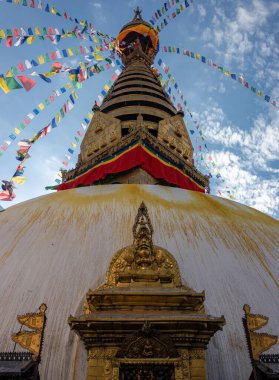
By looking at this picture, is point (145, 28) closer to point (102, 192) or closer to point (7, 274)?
point (102, 192)

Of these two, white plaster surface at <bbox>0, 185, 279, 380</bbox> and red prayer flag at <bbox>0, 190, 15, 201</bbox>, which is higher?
red prayer flag at <bbox>0, 190, 15, 201</bbox>

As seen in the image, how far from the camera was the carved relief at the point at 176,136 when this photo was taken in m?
13.3

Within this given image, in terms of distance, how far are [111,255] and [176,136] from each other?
9224mm

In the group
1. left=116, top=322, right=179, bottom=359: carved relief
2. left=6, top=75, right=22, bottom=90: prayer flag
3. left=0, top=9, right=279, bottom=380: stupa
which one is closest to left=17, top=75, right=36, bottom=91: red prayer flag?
left=6, top=75, right=22, bottom=90: prayer flag

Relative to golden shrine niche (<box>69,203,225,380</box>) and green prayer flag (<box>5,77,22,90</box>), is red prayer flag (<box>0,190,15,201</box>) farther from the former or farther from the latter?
golden shrine niche (<box>69,203,225,380</box>)

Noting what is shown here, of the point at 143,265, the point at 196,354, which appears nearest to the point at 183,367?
the point at 196,354

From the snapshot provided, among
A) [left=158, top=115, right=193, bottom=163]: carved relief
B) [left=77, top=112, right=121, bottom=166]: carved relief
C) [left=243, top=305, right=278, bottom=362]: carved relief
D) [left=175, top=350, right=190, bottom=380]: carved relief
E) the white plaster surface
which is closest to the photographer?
[left=175, top=350, right=190, bottom=380]: carved relief

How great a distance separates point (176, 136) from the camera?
13.8 metres

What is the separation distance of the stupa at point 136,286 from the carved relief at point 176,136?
5.32 metres

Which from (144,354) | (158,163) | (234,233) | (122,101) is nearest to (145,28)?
(122,101)

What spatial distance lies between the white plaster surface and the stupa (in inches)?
0.7

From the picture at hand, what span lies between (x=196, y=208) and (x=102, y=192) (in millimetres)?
2262

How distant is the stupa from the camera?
129 inches

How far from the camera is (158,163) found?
36.1 ft
